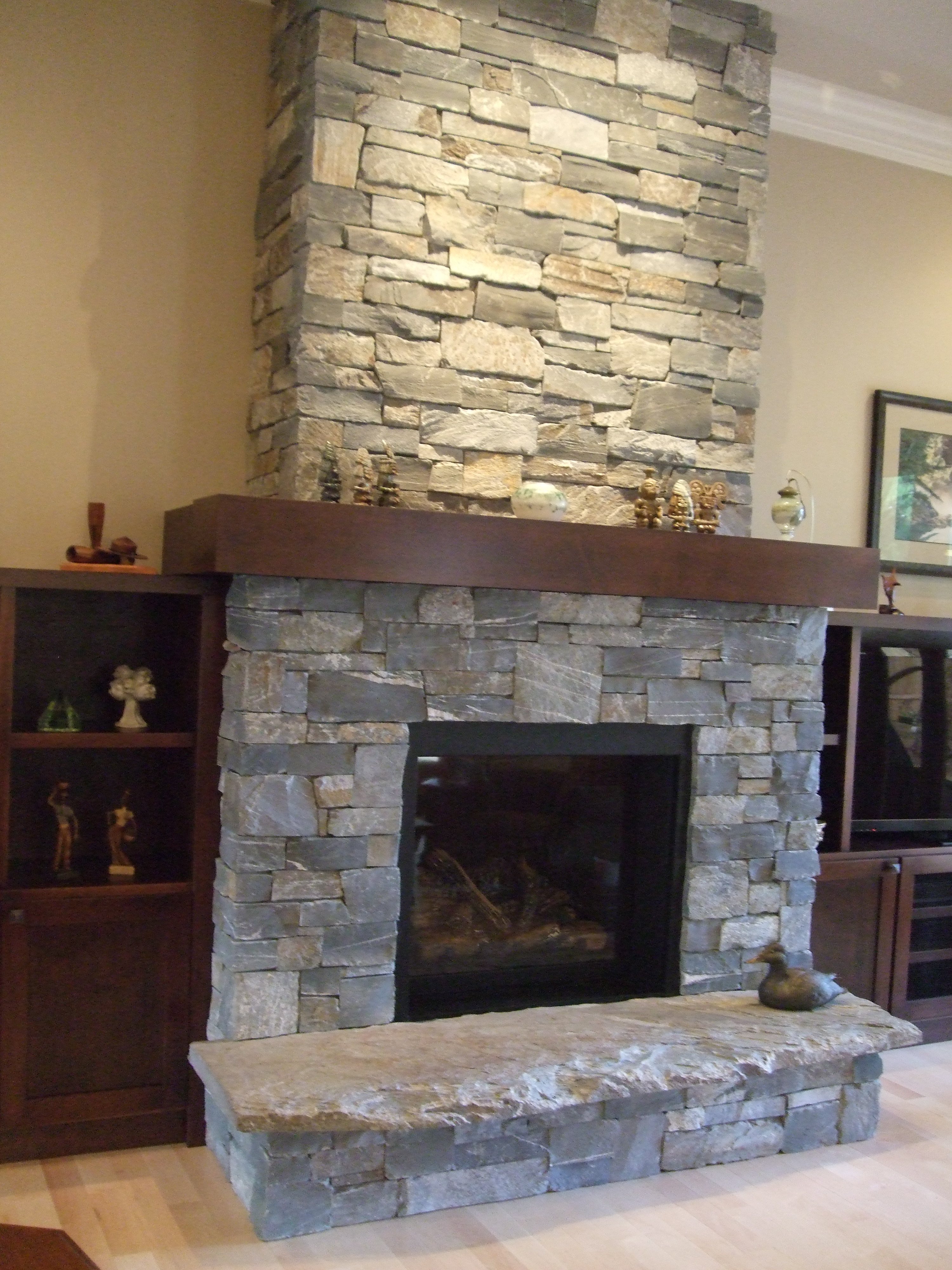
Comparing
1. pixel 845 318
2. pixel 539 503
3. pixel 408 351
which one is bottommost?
pixel 539 503

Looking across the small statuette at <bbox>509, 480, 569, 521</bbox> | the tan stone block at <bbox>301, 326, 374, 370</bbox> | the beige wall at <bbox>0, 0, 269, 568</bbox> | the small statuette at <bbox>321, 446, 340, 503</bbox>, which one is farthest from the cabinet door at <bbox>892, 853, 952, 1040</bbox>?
the beige wall at <bbox>0, 0, 269, 568</bbox>

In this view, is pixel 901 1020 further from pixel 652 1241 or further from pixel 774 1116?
pixel 652 1241

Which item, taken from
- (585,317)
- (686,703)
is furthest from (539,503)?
(686,703)

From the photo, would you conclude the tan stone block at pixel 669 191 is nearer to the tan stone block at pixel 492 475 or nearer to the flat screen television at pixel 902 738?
the tan stone block at pixel 492 475

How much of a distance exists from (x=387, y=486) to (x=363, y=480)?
66 millimetres

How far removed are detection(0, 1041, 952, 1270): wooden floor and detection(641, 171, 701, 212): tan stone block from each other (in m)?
2.56

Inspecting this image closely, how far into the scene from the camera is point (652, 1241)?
2.64 metres

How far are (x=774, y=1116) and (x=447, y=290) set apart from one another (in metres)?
2.27

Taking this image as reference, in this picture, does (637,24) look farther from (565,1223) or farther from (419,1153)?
(565,1223)

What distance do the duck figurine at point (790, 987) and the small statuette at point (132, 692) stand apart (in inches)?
69.0

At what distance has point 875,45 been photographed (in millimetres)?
3834

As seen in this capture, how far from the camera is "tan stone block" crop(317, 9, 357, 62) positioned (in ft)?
10.1

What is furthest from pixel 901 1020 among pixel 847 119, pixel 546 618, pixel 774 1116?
pixel 847 119

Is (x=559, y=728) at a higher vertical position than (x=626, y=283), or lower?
lower
